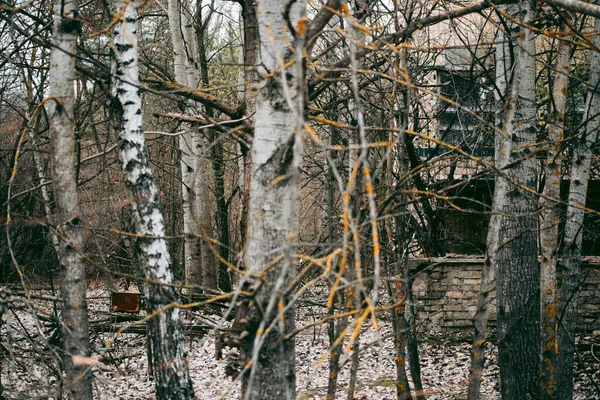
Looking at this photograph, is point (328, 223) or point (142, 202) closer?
point (142, 202)

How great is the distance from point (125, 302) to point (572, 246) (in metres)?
6.75

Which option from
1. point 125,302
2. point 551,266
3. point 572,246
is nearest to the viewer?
point 551,266

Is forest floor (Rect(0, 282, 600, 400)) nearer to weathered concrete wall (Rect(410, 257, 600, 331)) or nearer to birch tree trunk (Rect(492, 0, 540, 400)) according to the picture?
weathered concrete wall (Rect(410, 257, 600, 331))

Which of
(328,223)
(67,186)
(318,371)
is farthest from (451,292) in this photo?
(67,186)

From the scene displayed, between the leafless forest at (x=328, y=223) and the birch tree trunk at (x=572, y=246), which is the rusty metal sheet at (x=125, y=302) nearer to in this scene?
the leafless forest at (x=328, y=223)

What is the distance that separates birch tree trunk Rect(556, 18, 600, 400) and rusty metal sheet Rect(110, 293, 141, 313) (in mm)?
6422

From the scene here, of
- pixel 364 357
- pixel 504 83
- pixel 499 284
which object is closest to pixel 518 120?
pixel 504 83

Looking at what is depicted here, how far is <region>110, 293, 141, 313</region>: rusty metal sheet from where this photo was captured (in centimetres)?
976

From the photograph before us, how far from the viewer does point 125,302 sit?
9.84 metres

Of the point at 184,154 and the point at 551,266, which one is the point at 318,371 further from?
the point at 551,266

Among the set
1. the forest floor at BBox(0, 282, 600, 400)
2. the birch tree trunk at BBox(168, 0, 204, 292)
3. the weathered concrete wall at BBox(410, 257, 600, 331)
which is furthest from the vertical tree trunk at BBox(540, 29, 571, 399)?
the birch tree trunk at BBox(168, 0, 204, 292)

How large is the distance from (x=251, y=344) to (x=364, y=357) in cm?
860

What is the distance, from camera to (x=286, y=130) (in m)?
3.19

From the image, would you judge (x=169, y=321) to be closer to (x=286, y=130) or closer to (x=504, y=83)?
(x=286, y=130)
